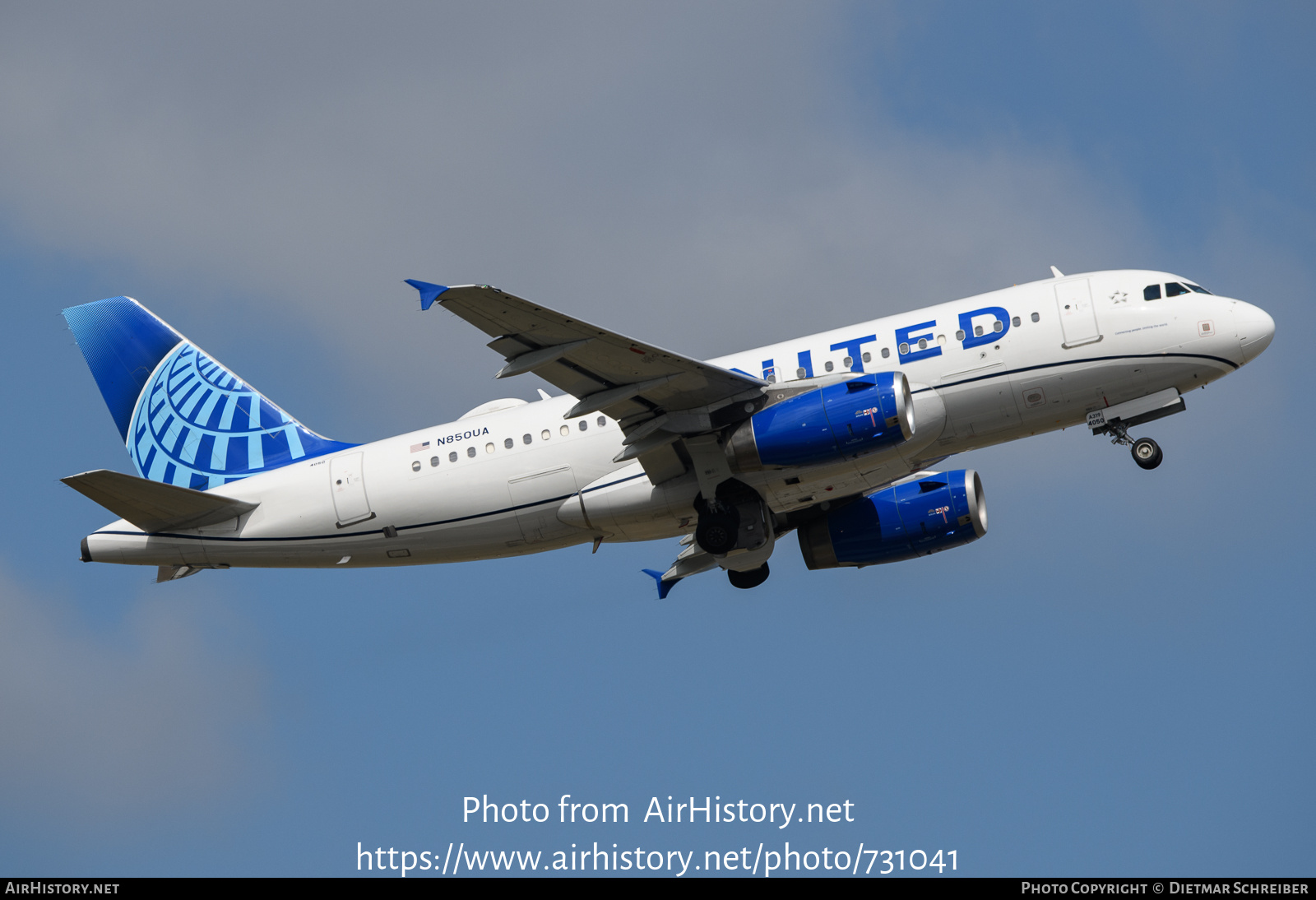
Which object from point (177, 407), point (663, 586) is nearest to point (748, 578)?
point (663, 586)

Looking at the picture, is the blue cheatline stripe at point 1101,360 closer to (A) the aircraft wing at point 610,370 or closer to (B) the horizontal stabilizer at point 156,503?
(A) the aircraft wing at point 610,370

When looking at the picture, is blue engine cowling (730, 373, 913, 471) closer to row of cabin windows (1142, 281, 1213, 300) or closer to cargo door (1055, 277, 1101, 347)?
cargo door (1055, 277, 1101, 347)

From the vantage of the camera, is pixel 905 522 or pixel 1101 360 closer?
pixel 1101 360

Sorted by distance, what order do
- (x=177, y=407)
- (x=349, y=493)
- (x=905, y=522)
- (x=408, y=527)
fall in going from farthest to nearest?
(x=177, y=407), (x=905, y=522), (x=349, y=493), (x=408, y=527)

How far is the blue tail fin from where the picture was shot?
37.3 meters

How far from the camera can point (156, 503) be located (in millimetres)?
34281

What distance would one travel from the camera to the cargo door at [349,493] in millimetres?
34281

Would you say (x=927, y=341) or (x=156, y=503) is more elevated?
(x=927, y=341)

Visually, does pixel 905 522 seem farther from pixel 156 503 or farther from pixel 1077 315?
pixel 156 503

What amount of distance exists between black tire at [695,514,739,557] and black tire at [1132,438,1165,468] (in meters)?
9.39

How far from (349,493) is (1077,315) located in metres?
17.7

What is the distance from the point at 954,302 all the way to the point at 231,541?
18501 mm

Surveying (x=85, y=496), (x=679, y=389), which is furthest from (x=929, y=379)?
(x=85, y=496)

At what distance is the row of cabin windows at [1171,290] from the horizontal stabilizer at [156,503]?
72.3 feet
